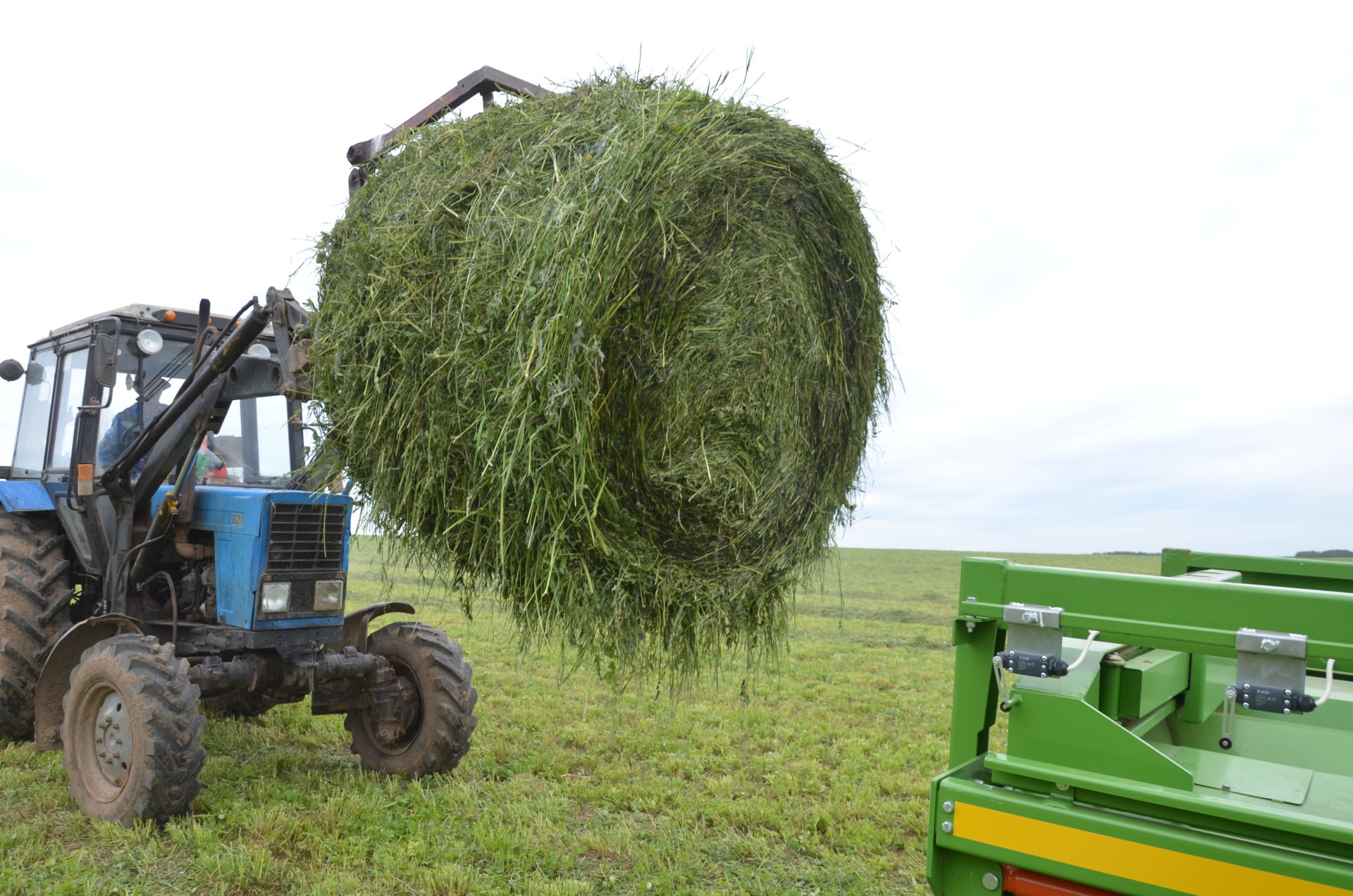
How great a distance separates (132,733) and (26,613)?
1441 mm

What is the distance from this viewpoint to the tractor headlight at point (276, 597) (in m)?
4.59

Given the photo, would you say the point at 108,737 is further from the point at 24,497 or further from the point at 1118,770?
the point at 1118,770

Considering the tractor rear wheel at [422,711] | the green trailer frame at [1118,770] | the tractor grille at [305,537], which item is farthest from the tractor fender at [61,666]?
the green trailer frame at [1118,770]

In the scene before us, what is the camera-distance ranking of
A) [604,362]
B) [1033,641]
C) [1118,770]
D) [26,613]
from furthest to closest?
[26,613], [604,362], [1033,641], [1118,770]

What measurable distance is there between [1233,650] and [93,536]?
17.9 feet

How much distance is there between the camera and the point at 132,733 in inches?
160

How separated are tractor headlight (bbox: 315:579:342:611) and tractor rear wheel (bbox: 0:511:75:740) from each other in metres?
1.54

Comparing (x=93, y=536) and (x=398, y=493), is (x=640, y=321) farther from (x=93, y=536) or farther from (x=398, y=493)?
(x=93, y=536)

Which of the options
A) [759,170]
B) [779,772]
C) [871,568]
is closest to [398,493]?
[759,170]

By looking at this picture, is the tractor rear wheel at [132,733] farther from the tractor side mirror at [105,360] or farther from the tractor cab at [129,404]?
the tractor side mirror at [105,360]

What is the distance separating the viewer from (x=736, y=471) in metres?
3.19

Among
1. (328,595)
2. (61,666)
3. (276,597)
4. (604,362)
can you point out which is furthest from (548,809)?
(61,666)

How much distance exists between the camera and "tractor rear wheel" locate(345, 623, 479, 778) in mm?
4816

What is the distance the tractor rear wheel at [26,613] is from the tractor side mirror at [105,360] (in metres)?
1.04
